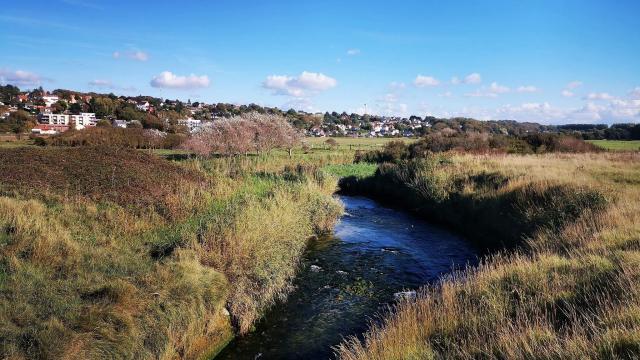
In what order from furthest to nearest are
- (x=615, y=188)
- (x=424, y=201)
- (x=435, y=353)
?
1. (x=424, y=201)
2. (x=615, y=188)
3. (x=435, y=353)

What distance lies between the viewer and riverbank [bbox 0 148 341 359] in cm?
708

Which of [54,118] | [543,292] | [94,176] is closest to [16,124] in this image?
[54,118]

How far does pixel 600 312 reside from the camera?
6152 millimetres

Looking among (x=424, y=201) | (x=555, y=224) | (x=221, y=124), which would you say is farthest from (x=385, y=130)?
(x=555, y=224)

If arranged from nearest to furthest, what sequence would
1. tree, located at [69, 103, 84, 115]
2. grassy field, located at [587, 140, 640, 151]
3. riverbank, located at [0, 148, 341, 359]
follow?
riverbank, located at [0, 148, 341, 359] < grassy field, located at [587, 140, 640, 151] < tree, located at [69, 103, 84, 115]

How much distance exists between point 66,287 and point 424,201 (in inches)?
835

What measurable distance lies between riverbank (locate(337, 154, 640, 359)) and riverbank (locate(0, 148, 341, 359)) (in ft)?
10.2

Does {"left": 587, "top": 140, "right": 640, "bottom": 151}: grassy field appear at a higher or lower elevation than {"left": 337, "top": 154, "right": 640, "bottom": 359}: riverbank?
higher

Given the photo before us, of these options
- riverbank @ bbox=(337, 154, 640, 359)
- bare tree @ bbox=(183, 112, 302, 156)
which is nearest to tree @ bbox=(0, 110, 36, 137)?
bare tree @ bbox=(183, 112, 302, 156)

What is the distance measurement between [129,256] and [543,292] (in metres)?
8.86

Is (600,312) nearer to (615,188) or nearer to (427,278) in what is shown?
(427,278)

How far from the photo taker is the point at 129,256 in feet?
33.2

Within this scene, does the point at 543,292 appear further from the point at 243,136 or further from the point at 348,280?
the point at 243,136

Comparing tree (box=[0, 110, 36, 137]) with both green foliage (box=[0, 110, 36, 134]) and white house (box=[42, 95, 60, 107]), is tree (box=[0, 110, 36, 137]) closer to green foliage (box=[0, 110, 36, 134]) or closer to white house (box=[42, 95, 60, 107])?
green foliage (box=[0, 110, 36, 134])
